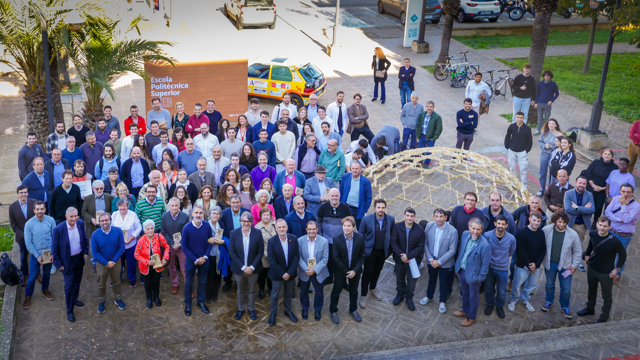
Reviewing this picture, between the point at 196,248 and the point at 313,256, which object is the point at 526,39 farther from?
the point at 196,248

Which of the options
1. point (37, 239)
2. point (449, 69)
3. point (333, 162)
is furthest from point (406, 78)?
point (37, 239)

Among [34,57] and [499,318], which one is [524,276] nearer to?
[499,318]

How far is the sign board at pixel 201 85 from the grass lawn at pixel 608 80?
11329 mm

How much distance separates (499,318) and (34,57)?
10.6m

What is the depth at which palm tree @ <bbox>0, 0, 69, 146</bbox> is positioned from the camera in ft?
39.3

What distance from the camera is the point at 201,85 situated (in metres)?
15.0

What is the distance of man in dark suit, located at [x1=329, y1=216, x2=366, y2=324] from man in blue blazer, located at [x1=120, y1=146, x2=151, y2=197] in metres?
3.98

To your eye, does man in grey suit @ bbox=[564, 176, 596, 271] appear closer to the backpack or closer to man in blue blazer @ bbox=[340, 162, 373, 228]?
man in blue blazer @ bbox=[340, 162, 373, 228]

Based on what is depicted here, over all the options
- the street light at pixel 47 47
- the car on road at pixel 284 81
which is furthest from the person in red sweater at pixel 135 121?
the car on road at pixel 284 81

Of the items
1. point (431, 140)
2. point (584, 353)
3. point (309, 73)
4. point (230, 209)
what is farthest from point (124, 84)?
point (584, 353)

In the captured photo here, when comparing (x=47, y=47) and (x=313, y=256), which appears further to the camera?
(x=47, y=47)

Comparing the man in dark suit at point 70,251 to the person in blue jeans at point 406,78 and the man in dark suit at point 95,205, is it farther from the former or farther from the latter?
the person in blue jeans at point 406,78

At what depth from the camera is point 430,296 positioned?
30.0ft

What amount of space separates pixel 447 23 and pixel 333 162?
42.3ft
